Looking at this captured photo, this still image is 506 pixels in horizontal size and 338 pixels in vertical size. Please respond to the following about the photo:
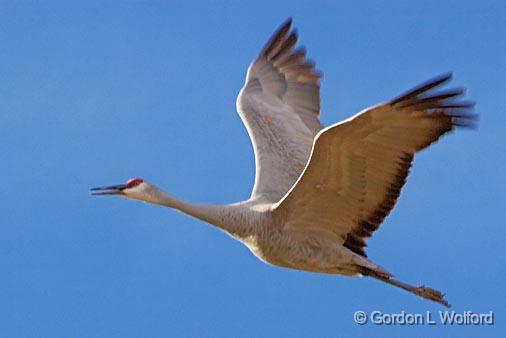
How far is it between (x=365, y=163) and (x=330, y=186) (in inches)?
19.7

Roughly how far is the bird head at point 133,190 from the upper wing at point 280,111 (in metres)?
1.44

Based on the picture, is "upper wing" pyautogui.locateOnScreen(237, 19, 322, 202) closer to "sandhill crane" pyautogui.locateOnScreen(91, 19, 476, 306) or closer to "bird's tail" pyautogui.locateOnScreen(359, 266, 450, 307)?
"sandhill crane" pyautogui.locateOnScreen(91, 19, 476, 306)

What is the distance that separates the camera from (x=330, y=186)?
1443 centimetres

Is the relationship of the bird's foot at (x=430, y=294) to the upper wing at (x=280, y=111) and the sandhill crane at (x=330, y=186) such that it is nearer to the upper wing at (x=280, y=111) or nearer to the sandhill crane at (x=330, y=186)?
the sandhill crane at (x=330, y=186)

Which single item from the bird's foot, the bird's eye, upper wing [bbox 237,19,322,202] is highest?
upper wing [bbox 237,19,322,202]

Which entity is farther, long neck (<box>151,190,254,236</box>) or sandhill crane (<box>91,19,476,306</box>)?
long neck (<box>151,190,254,236</box>)

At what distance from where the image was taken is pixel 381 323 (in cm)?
1437

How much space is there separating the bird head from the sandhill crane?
1 cm

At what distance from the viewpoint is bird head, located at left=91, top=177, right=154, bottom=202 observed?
594 inches

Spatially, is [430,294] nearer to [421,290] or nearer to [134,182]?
[421,290]

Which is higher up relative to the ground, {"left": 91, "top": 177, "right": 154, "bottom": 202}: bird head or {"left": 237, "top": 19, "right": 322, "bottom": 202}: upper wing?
{"left": 237, "top": 19, "right": 322, "bottom": 202}: upper wing

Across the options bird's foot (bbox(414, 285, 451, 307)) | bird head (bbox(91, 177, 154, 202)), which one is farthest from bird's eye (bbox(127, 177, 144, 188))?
bird's foot (bbox(414, 285, 451, 307))

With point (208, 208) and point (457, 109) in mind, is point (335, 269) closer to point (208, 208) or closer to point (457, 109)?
point (208, 208)

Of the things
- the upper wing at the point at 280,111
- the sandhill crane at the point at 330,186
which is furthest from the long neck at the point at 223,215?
the upper wing at the point at 280,111
